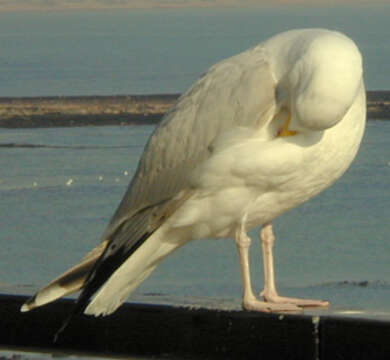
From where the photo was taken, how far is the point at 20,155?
24.5 m

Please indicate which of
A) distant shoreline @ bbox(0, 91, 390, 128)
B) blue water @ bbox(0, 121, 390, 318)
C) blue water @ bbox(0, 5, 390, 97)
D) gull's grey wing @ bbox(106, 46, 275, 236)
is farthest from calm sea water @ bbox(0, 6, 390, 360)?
blue water @ bbox(0, 5, 390, 97)

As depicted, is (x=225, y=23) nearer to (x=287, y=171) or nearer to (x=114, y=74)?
(x=114, y=74)

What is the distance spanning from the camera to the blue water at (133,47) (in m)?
53.2

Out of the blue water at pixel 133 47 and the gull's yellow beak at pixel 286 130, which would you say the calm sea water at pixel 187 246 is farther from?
the blue water at pixel 133 47

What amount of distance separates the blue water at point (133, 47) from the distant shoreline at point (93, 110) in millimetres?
4840

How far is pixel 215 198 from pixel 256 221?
0.22 m

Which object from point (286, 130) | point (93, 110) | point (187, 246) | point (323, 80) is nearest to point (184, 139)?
point (286, 130)

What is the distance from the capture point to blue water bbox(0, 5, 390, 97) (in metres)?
53.2

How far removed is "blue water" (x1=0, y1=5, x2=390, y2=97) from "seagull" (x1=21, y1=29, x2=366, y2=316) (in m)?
37.8

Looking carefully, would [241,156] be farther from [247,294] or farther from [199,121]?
[247,294]

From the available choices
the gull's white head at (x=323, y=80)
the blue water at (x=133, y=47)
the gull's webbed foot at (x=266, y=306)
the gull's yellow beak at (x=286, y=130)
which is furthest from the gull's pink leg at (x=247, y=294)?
the blue water at (x=133, y=47)

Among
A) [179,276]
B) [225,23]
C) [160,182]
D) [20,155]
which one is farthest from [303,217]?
[225,23]

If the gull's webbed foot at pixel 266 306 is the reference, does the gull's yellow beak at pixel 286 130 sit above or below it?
above

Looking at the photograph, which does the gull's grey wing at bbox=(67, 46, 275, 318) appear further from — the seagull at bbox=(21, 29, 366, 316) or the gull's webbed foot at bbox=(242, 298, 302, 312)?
the gull's webbed foot at bbox=(242, 298, 302, 312)
